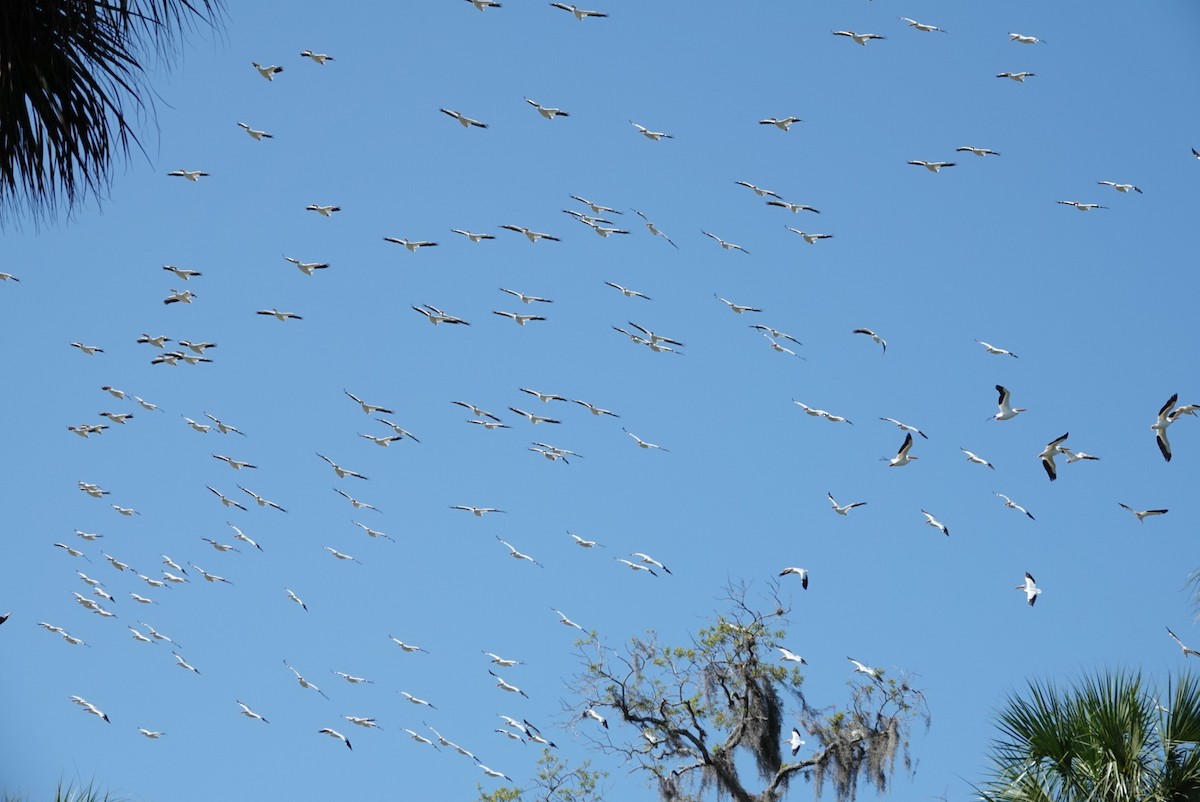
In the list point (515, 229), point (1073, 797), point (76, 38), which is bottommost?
point (515, 229)

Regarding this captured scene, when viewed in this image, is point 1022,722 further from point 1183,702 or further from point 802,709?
point 802,709

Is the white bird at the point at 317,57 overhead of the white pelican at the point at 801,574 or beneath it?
overhead

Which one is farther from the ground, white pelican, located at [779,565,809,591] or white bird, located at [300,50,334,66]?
white bird, located at [300,50,334,66]

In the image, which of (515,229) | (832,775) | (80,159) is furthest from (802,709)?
(80,159)

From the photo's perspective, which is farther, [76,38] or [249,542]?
[249,542]

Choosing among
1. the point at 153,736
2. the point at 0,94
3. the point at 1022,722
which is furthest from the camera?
the point at 153,736

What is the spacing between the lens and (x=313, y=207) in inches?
1231

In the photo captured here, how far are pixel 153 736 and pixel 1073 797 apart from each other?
2433cm

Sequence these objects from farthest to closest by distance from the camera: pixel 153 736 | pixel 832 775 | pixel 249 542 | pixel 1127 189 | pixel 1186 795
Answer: pixel 249 542 → pixel 153 736 → pixel 1127 189 → pixel 832 775 → pixel 1186 795

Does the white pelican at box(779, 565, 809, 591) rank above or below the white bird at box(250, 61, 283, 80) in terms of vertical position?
below

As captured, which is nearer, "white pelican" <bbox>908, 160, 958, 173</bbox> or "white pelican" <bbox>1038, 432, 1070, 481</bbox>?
"white pelican" <bbox>1038, 432, 1070, 481</bbox>

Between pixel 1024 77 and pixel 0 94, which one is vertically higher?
pixel 0 94

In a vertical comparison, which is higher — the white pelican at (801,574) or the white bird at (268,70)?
the white bird at (268,70)

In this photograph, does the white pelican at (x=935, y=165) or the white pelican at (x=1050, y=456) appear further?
the white pelican at (x=935, y=165)
